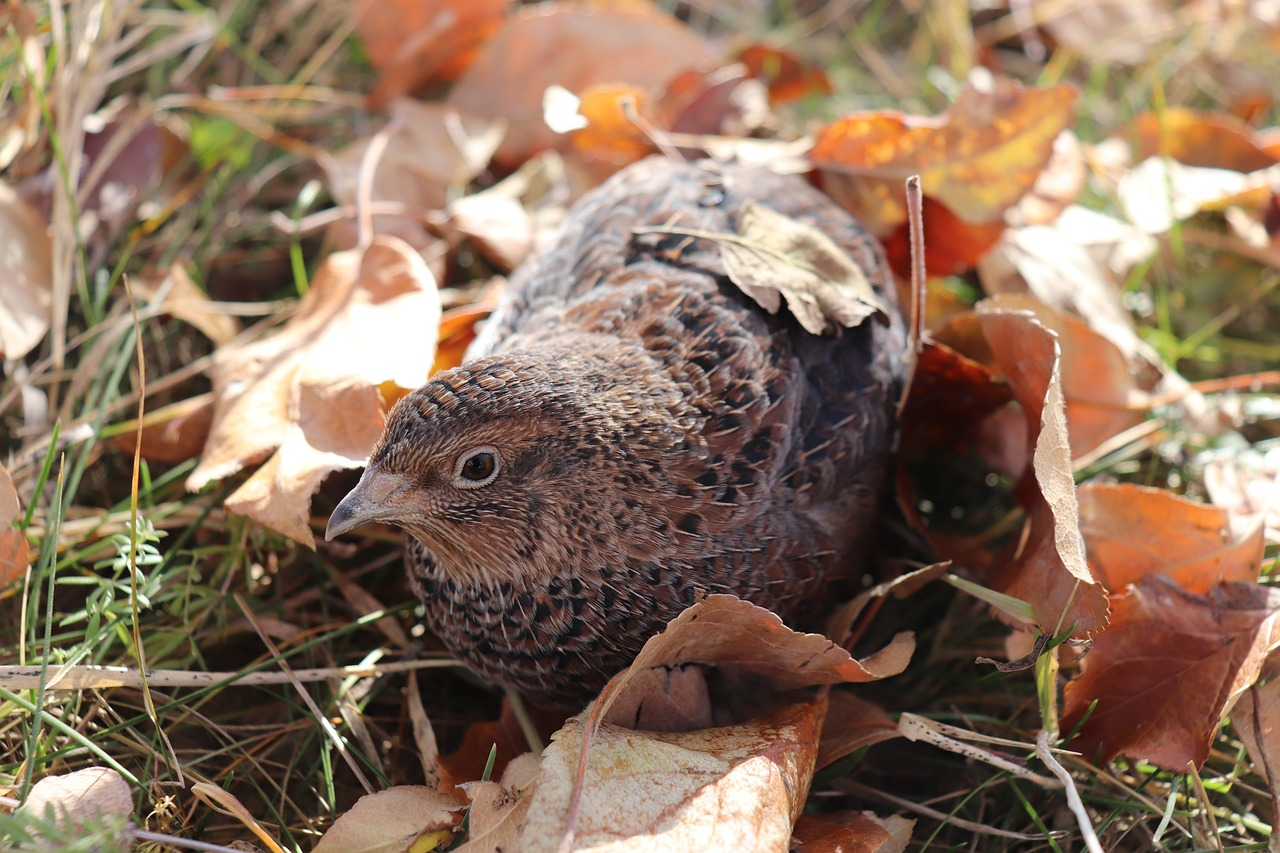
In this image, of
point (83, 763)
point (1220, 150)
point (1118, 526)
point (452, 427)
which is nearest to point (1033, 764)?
point (1118, 526)

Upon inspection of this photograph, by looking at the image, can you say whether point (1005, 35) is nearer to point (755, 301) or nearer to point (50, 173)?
Answer: point (755, 301)

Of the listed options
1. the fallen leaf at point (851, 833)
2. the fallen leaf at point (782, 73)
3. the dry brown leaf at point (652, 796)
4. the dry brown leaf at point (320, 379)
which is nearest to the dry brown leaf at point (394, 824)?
the dry brown leaf at point (652, 796)

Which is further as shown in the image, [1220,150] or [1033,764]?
[1220,150]

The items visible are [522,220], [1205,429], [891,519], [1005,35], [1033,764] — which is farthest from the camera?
[1005,35]

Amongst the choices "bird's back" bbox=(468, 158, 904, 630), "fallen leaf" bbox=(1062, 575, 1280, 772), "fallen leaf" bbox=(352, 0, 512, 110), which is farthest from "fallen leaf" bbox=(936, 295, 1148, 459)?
"fallen leaf" bbox=(352, 0, 512, 110)

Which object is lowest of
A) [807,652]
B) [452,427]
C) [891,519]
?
[891,519]

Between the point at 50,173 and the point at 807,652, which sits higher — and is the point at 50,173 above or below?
above

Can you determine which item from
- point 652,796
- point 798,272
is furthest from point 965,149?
point 652,796
